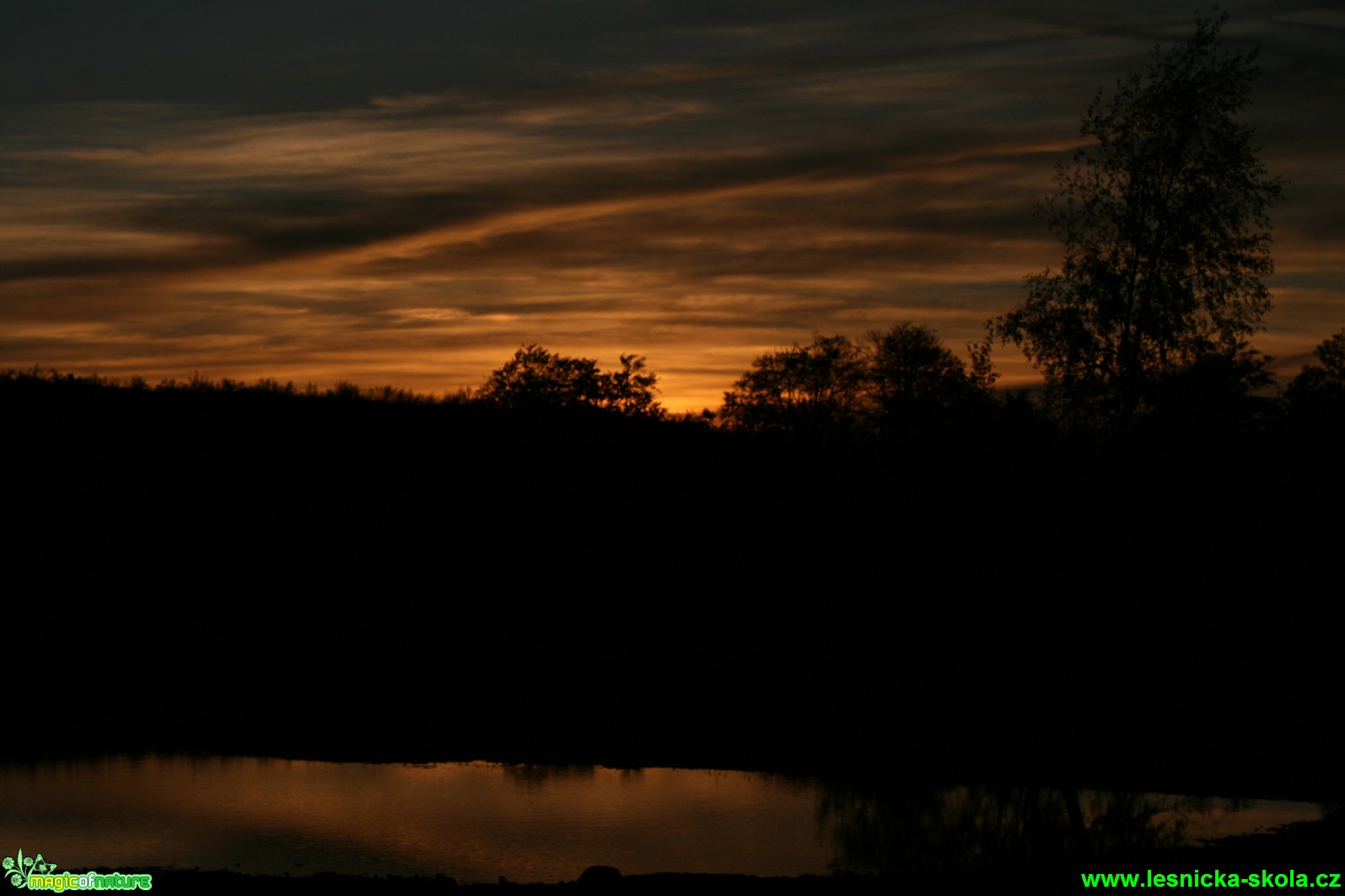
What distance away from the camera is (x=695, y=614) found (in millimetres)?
29156

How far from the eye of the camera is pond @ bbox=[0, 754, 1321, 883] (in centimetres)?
1529

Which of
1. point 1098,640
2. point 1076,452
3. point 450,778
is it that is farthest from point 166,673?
point 1076,452

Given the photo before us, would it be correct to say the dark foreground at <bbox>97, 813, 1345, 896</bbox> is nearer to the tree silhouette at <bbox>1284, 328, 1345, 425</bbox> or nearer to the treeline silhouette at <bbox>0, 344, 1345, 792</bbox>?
the treeline silhouette at <bbox>0, 344, 1345, 792</bbox>

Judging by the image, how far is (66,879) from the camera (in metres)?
12.5

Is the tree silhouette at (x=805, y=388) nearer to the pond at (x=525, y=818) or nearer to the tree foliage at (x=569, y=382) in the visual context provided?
the tree foliage at (x=569, y=382)

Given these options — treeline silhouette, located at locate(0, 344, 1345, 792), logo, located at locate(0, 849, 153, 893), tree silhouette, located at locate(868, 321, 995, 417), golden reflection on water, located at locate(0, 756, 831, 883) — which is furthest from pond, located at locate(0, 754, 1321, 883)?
tree silhouette, located at locate(868, 321, 995, 417)

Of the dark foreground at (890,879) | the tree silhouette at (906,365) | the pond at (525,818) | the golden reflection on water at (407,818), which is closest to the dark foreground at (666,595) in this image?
the pond at (525,818)

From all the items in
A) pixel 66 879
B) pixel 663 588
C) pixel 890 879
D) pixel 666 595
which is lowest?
pixel 890 879

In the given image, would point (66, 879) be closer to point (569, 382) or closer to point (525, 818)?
point (525, 818)

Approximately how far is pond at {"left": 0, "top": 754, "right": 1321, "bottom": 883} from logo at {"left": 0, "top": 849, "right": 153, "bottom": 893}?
0.88m

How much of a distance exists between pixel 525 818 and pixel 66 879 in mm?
6733

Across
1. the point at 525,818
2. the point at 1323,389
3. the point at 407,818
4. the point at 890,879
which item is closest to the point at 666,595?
the point at 525,818

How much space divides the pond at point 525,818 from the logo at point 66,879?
88 cm

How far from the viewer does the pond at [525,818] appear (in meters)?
15.3
